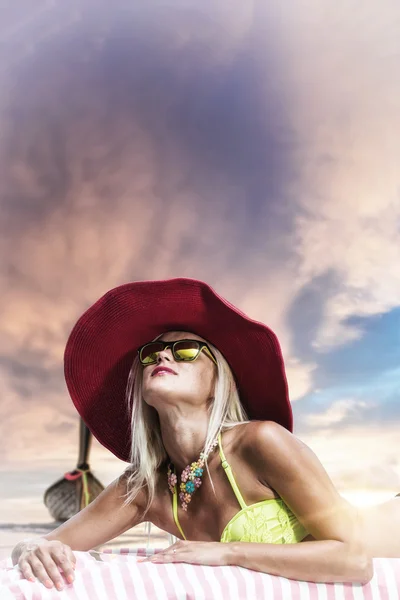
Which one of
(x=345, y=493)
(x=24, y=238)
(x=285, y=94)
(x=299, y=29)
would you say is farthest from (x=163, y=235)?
(x=345, y=493)

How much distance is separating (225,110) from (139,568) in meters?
1.00

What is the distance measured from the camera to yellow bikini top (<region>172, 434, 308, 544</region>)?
2.54ft

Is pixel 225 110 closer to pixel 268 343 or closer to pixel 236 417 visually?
pixel 268 343

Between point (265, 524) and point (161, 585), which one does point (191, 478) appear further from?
point (161, 585)

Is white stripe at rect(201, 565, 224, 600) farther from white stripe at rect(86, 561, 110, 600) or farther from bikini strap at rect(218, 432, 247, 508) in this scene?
bikini strap at rect(218, 432, 247, 508)

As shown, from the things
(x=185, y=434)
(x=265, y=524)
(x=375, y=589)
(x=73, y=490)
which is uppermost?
(x=73, y=490)

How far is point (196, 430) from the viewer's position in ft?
2.95

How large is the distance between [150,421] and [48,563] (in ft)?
1.54

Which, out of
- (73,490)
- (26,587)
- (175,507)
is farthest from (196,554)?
(73,490)

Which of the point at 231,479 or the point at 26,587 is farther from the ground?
the point at 231,479

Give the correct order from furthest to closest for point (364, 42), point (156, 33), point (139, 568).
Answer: point (156, 33) < point (364, 42) < point (139, 568)

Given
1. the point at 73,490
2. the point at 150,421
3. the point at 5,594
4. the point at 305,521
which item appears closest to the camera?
the point at 5,594

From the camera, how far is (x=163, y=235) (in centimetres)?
123

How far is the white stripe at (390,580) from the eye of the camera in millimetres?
590
